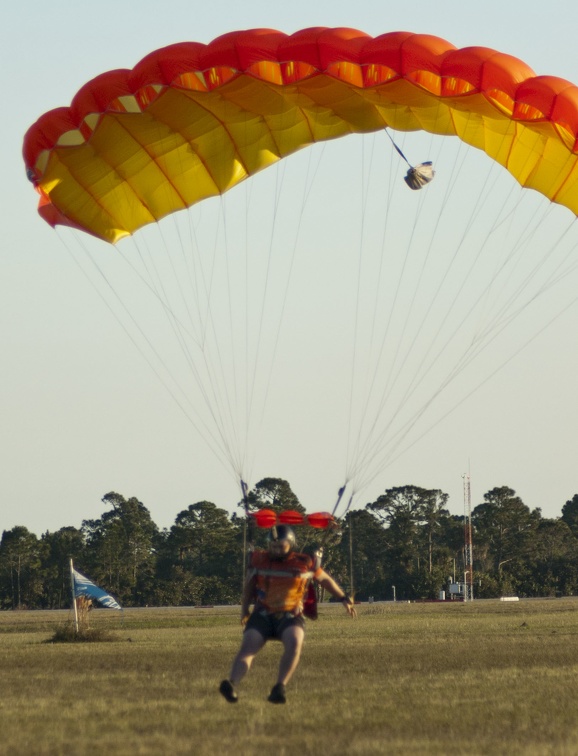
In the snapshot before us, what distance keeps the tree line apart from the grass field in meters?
49.1

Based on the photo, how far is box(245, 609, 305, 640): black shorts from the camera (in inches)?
484

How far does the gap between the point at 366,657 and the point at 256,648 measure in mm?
8939

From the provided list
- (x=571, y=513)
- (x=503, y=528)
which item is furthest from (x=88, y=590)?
(x=571, y=513)

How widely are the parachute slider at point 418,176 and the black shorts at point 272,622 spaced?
579 cm

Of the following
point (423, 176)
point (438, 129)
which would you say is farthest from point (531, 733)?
point (438, 129)

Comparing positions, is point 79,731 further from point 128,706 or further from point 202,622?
point 202,622

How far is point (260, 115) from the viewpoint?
16828 millimetres

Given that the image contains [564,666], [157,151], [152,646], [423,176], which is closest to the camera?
[423,176]

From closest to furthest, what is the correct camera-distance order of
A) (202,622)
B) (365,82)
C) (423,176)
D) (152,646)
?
(365,82) → (423,176) → (152,646) → (202,622)

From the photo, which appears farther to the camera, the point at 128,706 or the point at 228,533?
the point at 228,533

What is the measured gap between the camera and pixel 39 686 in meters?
16.3

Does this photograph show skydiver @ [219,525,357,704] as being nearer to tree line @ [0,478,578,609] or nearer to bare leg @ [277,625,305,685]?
bare leg @ [277,625,305,685]

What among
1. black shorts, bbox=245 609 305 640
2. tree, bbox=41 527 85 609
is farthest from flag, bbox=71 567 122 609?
tree, bbox=41 527 85 609

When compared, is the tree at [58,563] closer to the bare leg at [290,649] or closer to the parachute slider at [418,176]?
the parachute slider at [418,176]
